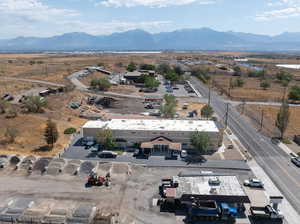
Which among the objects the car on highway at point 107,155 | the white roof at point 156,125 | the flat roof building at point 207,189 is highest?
the white roof at point 156,125

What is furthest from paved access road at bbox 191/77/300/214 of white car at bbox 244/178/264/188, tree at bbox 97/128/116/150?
tree at bbox 97/128/116/150

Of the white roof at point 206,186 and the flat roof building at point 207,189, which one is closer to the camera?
the flat roof building at point 207,189

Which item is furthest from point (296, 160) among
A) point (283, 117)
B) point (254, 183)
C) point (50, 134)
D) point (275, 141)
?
point (50, 134)

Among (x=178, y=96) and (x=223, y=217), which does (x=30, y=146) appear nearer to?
(x=223, y=217)

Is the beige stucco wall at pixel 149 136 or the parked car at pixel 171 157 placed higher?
the beige stucco wall at pixel 149 136

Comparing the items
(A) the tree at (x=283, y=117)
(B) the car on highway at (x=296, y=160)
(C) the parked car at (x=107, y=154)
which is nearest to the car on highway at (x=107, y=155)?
(C) the parked car at (x=107, y=154)

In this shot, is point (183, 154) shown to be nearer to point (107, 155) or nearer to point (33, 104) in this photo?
point (107, 155)

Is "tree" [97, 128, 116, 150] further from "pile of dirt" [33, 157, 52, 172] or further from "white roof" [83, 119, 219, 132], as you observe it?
"pile of dirt" [33, 157, 52, 172]

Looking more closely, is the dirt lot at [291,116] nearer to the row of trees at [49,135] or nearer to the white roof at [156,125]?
the white roof at [156,125]
